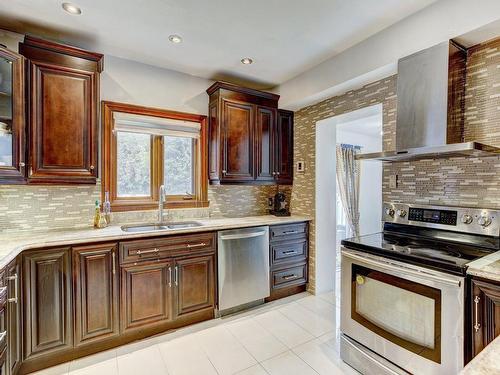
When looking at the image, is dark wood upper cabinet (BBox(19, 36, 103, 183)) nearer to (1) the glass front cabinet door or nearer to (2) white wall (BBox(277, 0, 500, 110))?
(1) the glass front cabinet door

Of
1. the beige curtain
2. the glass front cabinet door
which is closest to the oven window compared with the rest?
the glass front cabinet door

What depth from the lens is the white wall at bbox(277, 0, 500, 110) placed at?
171 cm

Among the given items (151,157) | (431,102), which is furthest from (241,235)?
(431,102)

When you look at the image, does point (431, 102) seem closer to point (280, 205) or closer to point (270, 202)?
point (280, 205)

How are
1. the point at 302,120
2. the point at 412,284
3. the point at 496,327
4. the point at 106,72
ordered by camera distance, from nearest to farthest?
the point at 496,327 < the point at 412,284 < the point at 106,72 < the point at 302,120

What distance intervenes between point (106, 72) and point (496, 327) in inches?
138

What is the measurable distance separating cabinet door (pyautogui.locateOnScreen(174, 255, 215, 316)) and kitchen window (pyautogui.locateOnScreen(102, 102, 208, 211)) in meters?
0.79

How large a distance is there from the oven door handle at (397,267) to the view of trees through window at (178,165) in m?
1.96

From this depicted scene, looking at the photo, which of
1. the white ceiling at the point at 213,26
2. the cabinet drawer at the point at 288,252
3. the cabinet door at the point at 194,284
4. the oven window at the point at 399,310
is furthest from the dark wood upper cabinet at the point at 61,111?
the oven window at the point at 399,310

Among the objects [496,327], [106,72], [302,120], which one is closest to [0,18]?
[106,72]

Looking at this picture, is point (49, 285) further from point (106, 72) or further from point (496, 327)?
point (496, 327)

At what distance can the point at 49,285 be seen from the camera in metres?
1.90

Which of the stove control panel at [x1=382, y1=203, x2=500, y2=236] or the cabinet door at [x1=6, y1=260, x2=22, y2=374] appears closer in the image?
the cabinet door at [x1=6, y1=260, x2=22, y2=374]

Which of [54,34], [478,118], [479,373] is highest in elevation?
[54,34]
